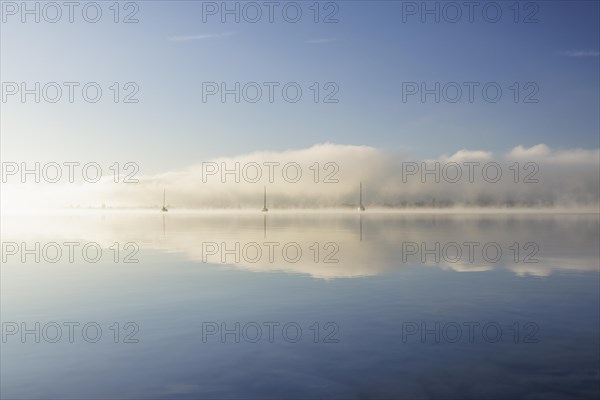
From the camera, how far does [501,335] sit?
21375 millimetres

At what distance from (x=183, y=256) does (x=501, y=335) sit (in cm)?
3580

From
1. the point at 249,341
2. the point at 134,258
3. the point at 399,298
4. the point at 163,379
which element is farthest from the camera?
the point at 134,258

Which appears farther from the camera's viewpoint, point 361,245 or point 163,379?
point 361,245

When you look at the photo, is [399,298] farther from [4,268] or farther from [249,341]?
[4,268]

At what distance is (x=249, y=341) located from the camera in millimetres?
20641

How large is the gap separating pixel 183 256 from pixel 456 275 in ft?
83.9

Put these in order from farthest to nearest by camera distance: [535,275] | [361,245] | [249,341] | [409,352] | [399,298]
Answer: [361,245] < [535,275] < [399,298] < [249,341] < [409,352]

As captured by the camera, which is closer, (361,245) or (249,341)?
(249,341)

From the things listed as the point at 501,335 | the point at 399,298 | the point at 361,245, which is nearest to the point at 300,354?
the point at 501,335

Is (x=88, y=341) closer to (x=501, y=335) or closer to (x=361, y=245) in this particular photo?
(x=501, y=335)

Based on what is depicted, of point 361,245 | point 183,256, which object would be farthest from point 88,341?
point 361,245

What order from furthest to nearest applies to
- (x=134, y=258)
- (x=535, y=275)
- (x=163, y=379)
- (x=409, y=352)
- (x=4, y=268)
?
(x=134, y=258) < (x=4, y=268) < (x=535, y=275) < (x=409, y=352) < (x=163, y=379)

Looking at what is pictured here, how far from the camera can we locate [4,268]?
4444cm

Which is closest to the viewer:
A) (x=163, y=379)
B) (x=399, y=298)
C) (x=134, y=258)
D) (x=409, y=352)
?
(x=163, y=379)
